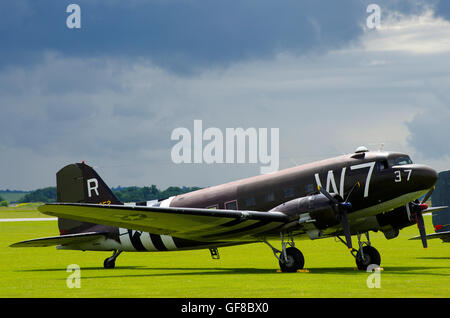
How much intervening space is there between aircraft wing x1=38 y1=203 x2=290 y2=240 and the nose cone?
4.79 meters

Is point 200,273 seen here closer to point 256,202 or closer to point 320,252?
point 256,202

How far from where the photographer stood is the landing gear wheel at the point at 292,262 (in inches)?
965

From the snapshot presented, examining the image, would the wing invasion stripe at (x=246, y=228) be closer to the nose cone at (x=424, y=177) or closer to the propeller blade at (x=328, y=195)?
the propeller blade at (x=328, y=195)

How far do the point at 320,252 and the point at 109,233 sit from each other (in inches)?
510

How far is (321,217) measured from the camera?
77.2 feet

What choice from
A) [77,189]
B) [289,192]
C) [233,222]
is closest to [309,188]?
[289,192]

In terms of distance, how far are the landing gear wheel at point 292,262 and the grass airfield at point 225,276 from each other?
0.56m

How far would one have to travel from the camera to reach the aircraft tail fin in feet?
102

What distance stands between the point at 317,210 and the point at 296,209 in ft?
2.95

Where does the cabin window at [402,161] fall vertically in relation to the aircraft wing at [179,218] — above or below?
above

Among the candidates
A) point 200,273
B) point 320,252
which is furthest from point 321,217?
point 320,252

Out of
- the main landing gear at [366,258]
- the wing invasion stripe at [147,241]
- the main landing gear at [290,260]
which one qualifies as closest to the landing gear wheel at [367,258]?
the main landing gear at [366,258]

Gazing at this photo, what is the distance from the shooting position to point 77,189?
3105cm

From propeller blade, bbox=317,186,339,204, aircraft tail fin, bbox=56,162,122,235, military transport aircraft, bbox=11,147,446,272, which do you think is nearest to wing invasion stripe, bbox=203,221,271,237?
military transport aircraft, bbox=11,147,446,272
